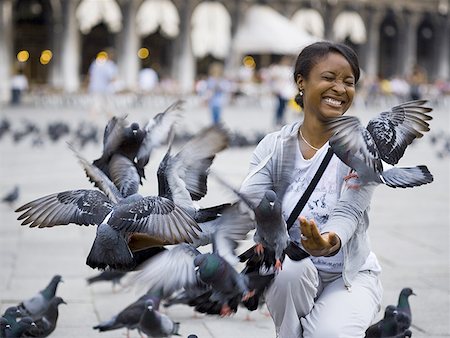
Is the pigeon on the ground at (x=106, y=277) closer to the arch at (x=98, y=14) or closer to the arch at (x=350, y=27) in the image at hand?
the arch at (x=98, y=14)

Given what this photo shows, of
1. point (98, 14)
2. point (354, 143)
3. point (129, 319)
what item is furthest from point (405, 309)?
point (98, 14)

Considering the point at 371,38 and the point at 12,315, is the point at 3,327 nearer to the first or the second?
the point at 12,315

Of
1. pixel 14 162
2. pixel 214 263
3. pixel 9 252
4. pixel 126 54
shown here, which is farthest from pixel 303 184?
pixel 126 54

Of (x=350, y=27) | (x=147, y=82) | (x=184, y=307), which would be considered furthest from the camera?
(x=350, y=27)

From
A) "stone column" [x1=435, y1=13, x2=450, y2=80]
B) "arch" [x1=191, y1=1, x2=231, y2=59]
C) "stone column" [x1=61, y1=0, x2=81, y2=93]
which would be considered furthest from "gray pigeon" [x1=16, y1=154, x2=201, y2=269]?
"stone column" [x1=435, y1=13, x2=450, y2=80]

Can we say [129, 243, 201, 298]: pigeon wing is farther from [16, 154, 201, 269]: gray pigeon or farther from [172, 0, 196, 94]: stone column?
[172, 0, 196, 94]: stone column

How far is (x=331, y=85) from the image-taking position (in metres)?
A: 3.64

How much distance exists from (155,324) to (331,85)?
1782 mm

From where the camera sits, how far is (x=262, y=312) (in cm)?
585

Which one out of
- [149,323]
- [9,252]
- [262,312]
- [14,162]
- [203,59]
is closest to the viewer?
[149,323]

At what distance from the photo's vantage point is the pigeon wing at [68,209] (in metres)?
3.51

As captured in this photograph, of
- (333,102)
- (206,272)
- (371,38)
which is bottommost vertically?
(371,38)

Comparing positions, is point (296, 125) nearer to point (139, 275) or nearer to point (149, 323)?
point (139, 275)

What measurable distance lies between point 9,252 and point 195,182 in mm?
4273
